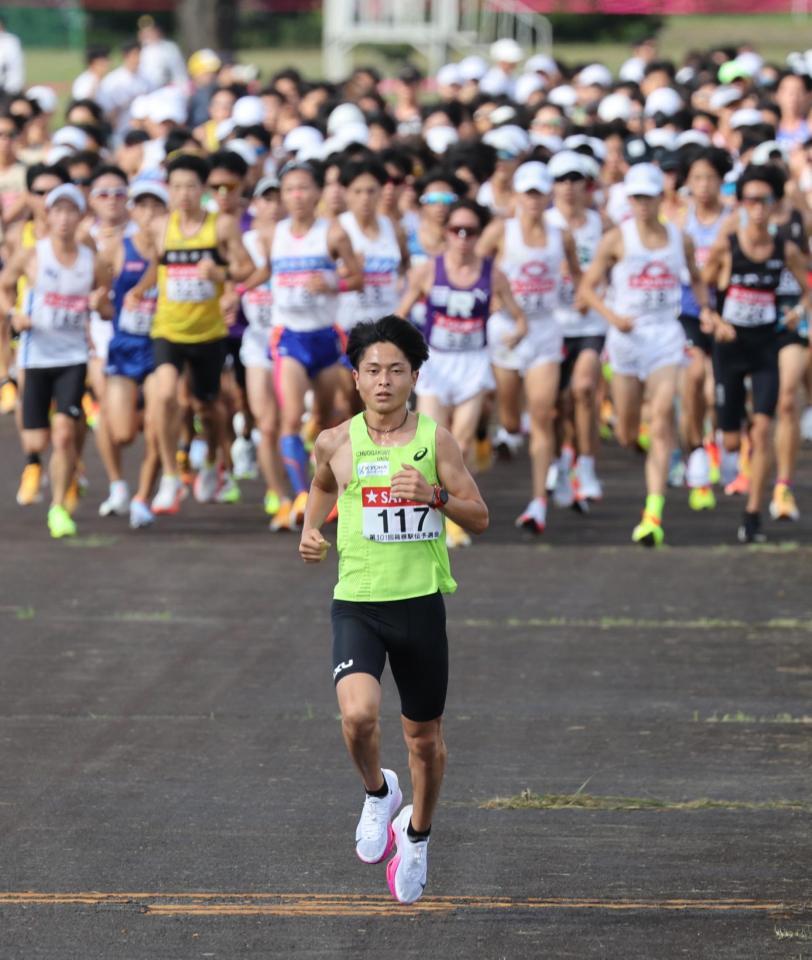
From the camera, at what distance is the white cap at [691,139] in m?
17.3

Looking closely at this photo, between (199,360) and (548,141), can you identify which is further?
(548,141)

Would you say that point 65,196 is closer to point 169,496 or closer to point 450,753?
point 169,496

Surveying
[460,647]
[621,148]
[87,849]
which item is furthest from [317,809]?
[621,148]

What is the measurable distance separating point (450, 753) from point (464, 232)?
5.14 metres

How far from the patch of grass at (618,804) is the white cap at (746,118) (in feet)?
37.6

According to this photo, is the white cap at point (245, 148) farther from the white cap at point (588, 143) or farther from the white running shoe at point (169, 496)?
the white running shoe at point (169, 496)

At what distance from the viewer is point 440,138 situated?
1991cm

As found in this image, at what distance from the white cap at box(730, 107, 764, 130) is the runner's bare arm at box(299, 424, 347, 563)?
12.2 meters

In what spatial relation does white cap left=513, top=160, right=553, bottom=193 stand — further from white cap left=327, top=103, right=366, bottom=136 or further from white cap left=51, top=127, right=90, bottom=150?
white cap left=51, top=127, right=90, bottom=150

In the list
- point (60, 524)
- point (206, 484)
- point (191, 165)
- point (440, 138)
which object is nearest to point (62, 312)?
point (191, 165)

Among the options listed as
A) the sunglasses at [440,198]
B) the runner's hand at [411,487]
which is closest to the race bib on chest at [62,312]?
the sunglasses at [440,198]

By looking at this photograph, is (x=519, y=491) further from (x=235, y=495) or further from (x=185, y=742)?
(x=185, y=742)

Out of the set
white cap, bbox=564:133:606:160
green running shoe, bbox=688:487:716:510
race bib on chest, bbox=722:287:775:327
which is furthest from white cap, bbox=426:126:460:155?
race bib on chest, bbox=722:287:775:327

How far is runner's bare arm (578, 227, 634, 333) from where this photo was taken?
13531 millimetres
